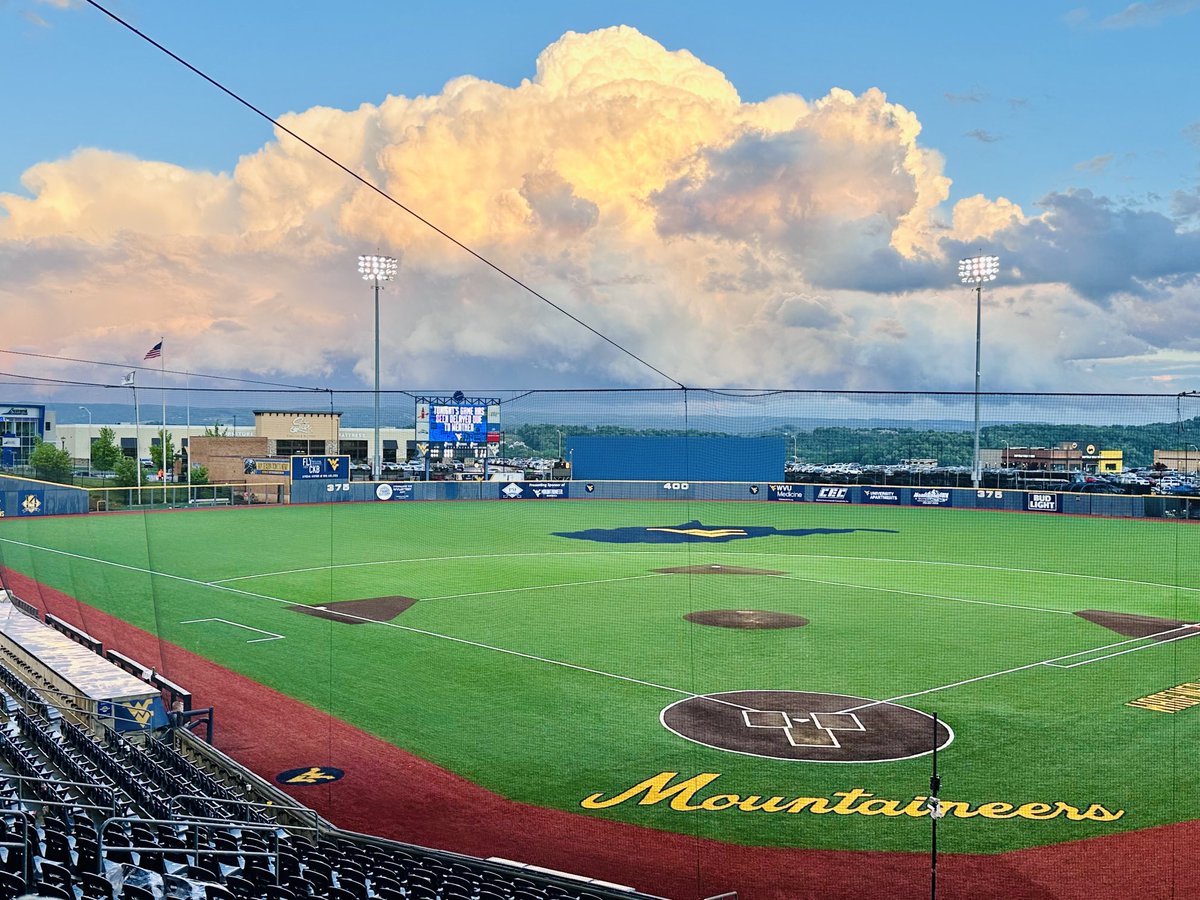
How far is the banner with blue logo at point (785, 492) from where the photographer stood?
2349 inches

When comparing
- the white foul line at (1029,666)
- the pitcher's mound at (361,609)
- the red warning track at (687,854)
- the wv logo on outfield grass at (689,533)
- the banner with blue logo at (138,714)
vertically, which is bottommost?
the red warning track at (687,854)

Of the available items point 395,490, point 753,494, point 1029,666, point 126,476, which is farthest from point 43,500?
point 1029,666

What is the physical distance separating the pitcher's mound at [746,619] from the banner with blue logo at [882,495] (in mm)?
32726

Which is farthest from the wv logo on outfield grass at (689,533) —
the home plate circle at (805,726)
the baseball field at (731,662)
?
the home plate circle at (805,726)

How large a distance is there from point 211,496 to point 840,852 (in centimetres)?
4998

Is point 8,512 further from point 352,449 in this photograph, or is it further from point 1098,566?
point 352,449

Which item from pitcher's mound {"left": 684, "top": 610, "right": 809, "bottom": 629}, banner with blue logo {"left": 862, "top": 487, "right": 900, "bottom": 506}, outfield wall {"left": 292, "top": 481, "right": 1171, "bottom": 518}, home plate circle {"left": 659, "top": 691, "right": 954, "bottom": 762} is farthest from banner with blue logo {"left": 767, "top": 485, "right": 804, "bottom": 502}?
home plate circle {"left": 659, "top": 691, "right": 954, "bottom": 762}

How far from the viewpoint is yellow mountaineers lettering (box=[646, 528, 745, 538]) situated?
45688 millimetres

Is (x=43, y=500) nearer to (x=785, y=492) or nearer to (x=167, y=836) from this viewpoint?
(x=785, y=492)

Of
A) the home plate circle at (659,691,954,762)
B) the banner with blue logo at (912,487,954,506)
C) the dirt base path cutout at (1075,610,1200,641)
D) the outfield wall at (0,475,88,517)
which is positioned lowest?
the home plate circle at (659,691,954,762)

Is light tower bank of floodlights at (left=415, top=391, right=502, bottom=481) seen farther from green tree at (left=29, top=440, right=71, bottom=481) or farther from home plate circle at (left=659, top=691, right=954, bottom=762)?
home plate circle at (left=659, top=691, right=954, bottom=762)

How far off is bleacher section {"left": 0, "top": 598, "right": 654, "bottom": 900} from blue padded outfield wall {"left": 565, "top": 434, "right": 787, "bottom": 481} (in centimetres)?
4818

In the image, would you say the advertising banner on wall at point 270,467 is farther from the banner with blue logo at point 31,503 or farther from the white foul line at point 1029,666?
the white foul line at point 1029,666

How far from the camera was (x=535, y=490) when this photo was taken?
6262 cm
